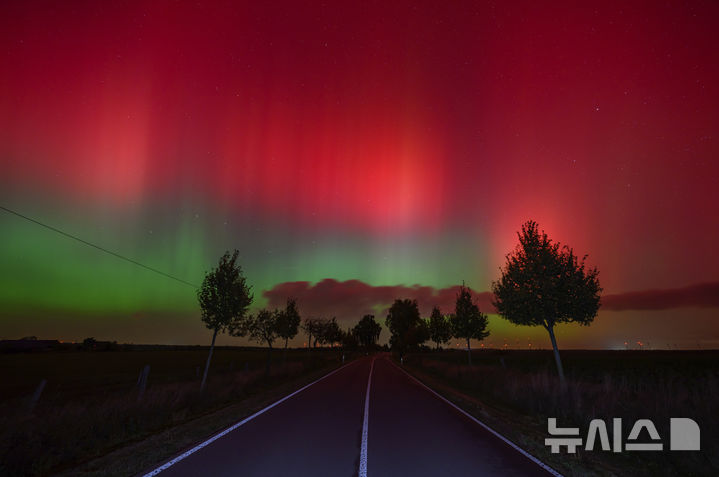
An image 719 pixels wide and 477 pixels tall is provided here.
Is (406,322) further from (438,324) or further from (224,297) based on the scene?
(224,297)

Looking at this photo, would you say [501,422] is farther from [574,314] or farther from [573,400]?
[574,314]

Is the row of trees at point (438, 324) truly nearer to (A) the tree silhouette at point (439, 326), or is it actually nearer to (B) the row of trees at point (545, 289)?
(A) the tree silhouette at point (439, 326)

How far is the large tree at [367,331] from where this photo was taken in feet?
578

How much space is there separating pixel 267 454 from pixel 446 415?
6.60 m

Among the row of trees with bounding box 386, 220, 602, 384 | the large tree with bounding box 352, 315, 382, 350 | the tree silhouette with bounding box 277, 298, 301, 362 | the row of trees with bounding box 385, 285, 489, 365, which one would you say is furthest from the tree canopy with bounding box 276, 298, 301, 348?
the large tree with bounding box 352, 315, 382, 350

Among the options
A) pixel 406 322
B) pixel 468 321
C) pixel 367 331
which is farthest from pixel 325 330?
pixel 367 331

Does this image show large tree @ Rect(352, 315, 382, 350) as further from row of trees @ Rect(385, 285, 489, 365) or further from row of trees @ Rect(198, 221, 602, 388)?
row of trees @ Rect(198, 221, 602, 388)

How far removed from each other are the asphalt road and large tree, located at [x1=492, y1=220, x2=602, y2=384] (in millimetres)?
8057

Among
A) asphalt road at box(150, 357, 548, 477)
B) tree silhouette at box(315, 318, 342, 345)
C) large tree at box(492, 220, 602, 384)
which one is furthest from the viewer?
tree silhouette at box(315, 318, 342, 345)

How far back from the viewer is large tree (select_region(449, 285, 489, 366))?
36.3 m

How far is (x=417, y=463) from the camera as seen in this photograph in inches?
252

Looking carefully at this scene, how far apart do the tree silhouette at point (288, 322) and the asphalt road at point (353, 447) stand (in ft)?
121

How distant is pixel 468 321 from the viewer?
3638 cm

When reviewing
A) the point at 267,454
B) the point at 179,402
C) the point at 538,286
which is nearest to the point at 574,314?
the point at 538,286
